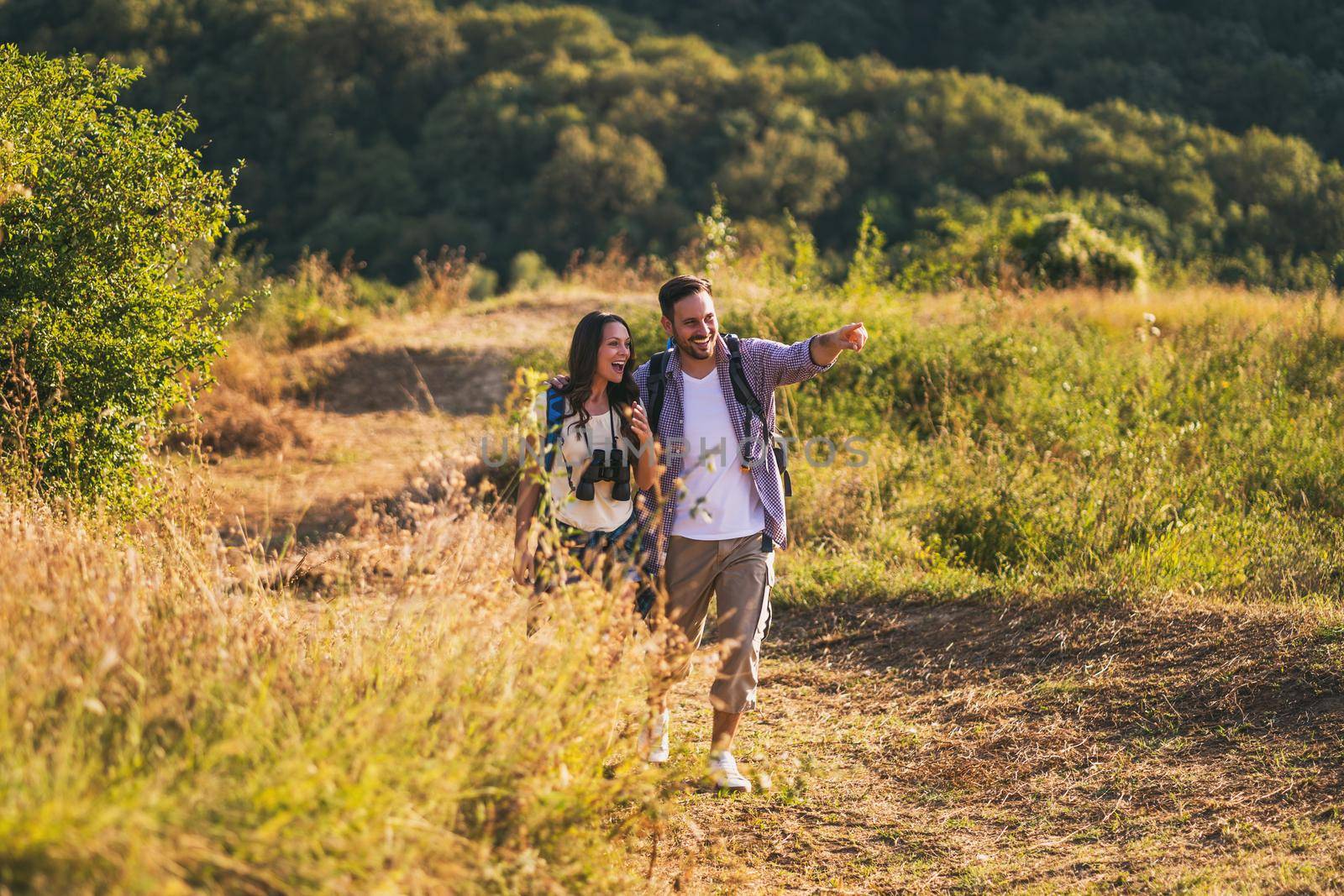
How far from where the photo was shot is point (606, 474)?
12.9ft

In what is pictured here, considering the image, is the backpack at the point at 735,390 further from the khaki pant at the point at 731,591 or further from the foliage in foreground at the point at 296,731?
the foliage in foreground at the point at 296,731

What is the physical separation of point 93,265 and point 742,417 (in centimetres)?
319

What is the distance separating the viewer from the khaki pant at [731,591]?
3900 mm

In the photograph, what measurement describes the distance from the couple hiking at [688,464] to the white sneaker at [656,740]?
0.01 metres

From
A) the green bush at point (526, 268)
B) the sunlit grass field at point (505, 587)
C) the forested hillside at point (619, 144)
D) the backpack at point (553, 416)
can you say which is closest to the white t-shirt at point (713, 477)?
the backpack at point (553, 416)

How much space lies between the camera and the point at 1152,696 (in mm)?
4809

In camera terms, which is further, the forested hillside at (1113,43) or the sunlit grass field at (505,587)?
the forested hillside at (1113,43)

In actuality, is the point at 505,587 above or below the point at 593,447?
below

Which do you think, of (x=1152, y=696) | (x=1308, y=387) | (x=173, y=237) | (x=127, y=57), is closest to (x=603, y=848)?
(x=1152, y=696)

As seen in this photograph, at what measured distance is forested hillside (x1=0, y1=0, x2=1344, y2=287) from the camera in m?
26.8

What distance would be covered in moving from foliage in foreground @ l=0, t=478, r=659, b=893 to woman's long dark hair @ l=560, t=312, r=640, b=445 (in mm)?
612

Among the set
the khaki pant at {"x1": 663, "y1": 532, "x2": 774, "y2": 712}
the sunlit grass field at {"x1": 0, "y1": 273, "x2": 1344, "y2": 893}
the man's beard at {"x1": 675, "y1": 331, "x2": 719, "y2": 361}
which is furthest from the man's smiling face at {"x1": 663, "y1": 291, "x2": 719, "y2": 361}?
the sunlit grass field at {"x1": 0, "y1": 273, "x2": 1344, "y2": 893}

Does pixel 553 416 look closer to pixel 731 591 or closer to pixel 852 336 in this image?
pixel 731 591

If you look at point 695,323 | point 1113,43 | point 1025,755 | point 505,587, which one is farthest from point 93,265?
point 1113,43
